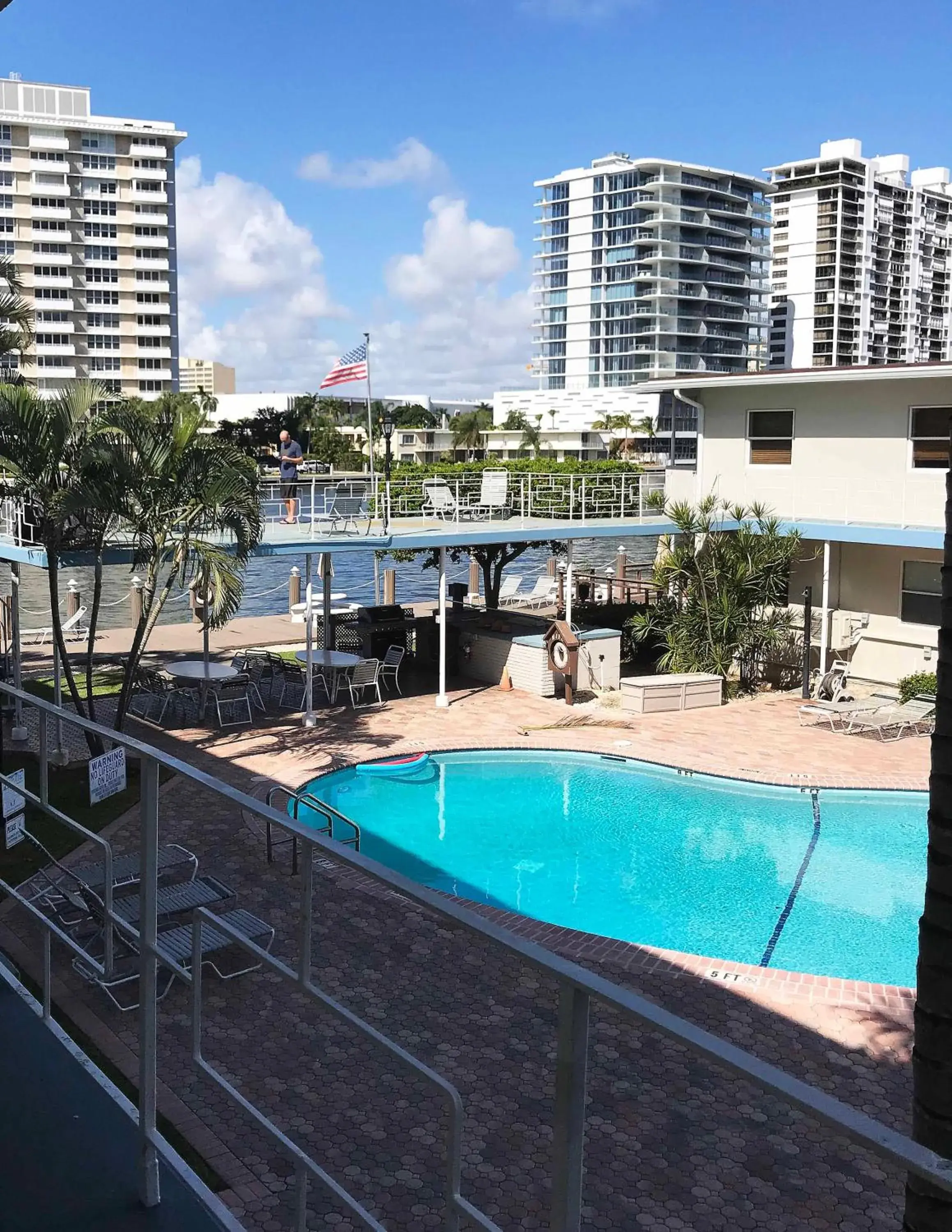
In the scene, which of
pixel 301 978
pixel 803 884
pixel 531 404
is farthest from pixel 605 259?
pixel 301 978

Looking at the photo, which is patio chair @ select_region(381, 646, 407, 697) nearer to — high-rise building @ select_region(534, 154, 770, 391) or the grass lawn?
the grass lawn

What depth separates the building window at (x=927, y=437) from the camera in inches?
826

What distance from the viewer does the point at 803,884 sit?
44.4 feet

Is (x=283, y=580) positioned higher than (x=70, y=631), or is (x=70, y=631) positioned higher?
(x=70, y=631)

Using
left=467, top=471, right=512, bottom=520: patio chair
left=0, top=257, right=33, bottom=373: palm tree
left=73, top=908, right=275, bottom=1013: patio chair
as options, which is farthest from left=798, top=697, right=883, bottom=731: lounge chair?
left=0, top=257, right=33, bottom=373: palm tree

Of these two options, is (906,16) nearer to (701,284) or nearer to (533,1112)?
(533,1112)

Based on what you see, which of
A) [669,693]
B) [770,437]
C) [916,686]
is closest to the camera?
[669,693]

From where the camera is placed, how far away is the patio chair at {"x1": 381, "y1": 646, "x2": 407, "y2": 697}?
21766 mm

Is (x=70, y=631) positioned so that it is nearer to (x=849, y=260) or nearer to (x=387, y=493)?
(x=387, y=493)

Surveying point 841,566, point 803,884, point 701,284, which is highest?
point 701,284

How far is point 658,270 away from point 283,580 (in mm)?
110197

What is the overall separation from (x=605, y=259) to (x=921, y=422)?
138 m

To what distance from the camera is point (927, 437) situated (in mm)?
21219

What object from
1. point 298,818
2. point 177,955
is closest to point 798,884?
point 298,818
